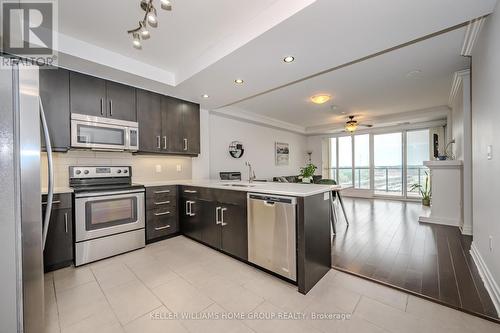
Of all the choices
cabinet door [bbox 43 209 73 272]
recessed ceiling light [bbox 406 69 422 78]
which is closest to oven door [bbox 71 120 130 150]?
cabinet door [bbox 43 209 73 272]

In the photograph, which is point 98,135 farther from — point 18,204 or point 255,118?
point 255,118

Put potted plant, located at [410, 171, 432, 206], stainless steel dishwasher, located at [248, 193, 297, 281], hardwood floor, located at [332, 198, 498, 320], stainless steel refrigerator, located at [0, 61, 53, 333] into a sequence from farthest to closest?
potted plant, located at [410, 171, 432, 206] < stainless steel dishwasher, located at [248, 193, 297, 281] < hardwood floor, located at [332, 198, 498, 320] < stainless steel refrigerator, located at [0, 61, 53, 333]

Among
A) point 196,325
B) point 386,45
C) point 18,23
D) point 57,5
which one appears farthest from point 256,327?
point 57,5

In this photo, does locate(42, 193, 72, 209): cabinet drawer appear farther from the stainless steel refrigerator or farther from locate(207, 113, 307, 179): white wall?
locate(207, 113, 307, 179): white wall

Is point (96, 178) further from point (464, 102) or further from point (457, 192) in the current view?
point (457, 192)

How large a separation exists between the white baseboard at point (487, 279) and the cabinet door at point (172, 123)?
401 cm

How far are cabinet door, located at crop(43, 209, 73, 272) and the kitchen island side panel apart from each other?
→ 2.59m

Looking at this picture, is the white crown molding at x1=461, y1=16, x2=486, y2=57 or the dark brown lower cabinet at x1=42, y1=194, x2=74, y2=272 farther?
the dark brown lower cabinet at x1=42, y1=194, x2=74, y2=272

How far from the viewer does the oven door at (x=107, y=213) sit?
2424 millimetres

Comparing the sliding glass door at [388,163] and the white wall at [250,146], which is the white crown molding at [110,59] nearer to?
the white wall at [250,146]

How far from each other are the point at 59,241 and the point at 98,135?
1.33 meters

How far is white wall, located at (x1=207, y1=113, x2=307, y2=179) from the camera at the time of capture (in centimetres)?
480

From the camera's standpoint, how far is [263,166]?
6137 millimetres

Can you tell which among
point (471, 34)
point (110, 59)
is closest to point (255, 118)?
point (110, 59)
